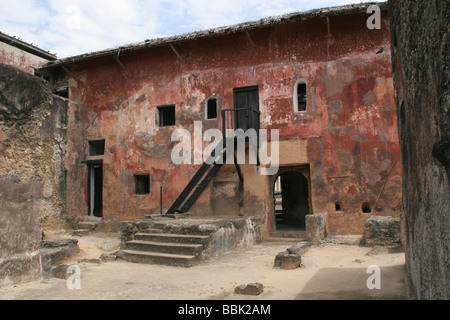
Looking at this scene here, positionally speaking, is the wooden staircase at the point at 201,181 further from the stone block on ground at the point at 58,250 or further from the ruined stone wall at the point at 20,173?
the ruined stone wall at the point at 20,173

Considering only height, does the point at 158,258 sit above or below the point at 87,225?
below

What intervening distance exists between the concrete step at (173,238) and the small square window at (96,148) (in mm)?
6825

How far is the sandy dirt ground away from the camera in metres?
4.94

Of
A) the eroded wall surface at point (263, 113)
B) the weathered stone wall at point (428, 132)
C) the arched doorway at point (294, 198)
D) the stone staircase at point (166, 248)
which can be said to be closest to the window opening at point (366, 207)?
the eroded wall surface at point (263, 113)

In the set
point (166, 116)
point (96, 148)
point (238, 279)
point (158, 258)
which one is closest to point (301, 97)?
point (166, 116)

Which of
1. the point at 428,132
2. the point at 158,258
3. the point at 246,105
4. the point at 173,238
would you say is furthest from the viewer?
the point at 246,105

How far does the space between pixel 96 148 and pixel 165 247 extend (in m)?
8.12

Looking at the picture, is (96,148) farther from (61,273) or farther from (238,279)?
(238,279)

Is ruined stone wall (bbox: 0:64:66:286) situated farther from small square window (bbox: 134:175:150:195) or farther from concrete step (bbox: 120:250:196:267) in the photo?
small square window (bbox: 134:175:150:195)

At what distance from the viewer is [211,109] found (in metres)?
13.2

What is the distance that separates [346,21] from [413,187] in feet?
28.5

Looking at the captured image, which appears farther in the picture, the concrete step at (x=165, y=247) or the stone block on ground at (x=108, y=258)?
the stone block on ground at (x=108, y=258)

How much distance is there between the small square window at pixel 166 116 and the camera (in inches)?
540

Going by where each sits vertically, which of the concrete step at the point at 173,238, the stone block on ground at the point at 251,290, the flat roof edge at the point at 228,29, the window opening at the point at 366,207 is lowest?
the stone block on ground at the point at 251,290
